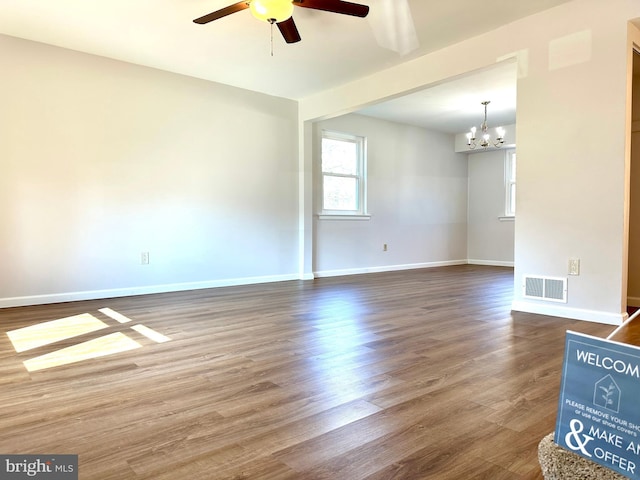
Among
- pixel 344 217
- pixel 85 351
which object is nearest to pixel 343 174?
pixel 344 217

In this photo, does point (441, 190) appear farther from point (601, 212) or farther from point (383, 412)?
point (383, 412)

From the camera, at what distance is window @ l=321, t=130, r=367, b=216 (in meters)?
5.97

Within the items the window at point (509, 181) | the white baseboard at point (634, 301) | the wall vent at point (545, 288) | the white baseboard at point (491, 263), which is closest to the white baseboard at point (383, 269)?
the white baseboard at point (491, 263)

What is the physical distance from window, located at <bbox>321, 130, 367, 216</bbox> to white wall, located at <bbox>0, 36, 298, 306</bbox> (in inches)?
28.7

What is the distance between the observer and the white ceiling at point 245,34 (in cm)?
307

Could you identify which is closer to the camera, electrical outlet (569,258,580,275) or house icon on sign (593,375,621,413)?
house icon on sign (593,375,621,413)

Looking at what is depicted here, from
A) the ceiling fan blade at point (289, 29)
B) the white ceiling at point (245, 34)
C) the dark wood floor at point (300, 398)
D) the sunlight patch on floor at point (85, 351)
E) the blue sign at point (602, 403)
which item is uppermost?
the white ceiling at point (245, 34)

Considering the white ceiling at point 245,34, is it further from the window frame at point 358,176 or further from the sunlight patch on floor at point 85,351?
the sunlight patch on floor at point 85,351

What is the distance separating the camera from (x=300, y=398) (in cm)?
167

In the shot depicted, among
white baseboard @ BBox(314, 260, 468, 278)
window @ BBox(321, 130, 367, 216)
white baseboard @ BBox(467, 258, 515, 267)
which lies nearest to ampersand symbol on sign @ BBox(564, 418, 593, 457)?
white baseboard @ BBox(314, 260, 468, 278)

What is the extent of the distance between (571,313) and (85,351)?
3394mm

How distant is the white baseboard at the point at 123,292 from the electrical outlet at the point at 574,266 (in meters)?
3.37

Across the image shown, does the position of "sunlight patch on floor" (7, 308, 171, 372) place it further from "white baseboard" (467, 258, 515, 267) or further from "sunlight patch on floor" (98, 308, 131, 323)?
"white baseboard" (467, 258, 515, 267)

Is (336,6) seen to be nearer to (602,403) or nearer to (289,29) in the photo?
(289,29)
